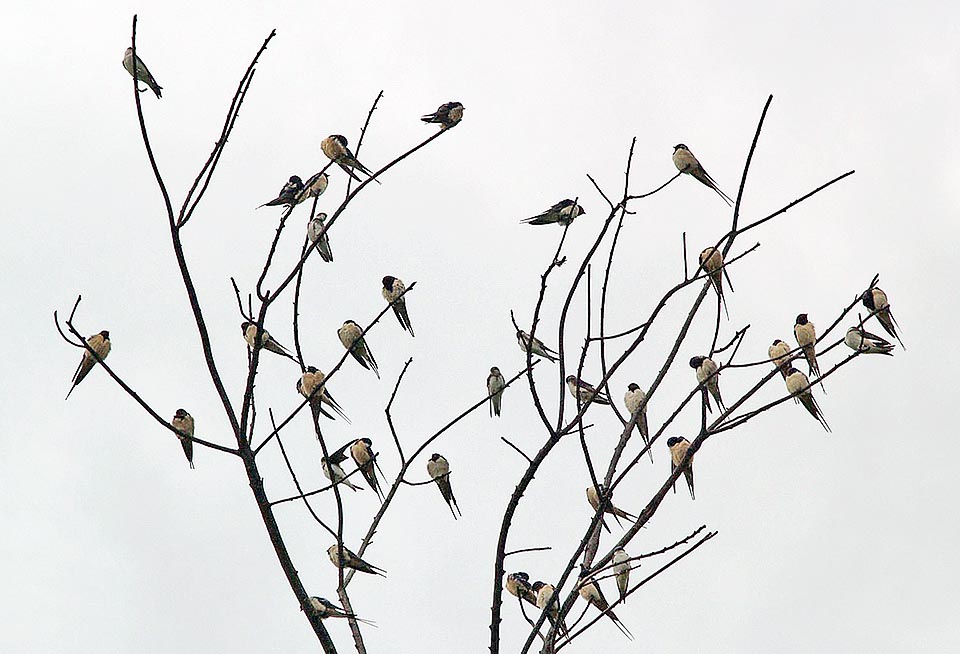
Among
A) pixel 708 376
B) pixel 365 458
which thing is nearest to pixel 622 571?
pixel 708 376

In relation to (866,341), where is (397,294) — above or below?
above

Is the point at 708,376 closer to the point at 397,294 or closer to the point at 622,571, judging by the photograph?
the point at 622,571

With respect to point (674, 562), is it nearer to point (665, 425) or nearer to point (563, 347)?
point (665, 425)

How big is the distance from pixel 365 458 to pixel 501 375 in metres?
1.19

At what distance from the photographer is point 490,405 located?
9688mm

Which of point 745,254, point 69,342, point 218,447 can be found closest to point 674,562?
point 745,254

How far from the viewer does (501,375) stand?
6723 millimetres

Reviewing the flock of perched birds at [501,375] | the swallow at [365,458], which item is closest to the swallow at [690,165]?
the flock of perched birds at [501,375]

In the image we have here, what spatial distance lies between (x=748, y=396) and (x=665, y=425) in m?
0.30

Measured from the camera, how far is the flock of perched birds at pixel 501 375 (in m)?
4.29

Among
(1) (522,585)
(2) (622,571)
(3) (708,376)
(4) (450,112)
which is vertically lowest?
(2) (622,571)

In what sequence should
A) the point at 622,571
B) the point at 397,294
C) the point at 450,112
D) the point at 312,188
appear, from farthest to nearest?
the point at 397,294 → the point at 450,112 → the point at 312,188 → the point at 622,571

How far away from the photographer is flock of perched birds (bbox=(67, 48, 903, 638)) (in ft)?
14.1

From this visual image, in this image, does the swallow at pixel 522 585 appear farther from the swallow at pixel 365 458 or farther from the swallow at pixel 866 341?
the swallow at pixel 866 341
